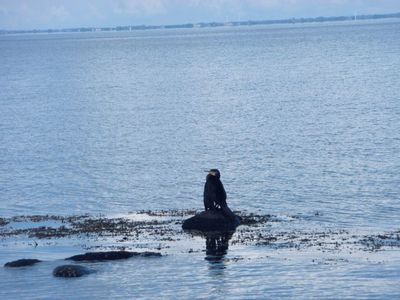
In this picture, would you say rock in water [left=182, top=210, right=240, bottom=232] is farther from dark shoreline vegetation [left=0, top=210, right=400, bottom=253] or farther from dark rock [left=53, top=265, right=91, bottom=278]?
dark rock [left=53, top=265, right=91, bottom=278]

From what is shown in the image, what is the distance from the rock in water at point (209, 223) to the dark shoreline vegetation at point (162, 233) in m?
0.37

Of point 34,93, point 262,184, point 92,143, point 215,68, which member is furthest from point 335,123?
point 215,68

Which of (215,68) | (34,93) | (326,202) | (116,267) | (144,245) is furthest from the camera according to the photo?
(215,68)

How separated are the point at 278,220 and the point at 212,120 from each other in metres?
49.5

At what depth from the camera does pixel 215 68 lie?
18788 cm

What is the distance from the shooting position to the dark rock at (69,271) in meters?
34.0

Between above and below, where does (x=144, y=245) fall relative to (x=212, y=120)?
below

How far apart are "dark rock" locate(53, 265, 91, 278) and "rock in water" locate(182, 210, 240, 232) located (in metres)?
8.73

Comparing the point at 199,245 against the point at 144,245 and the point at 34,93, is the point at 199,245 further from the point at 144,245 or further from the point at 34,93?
the point at 34,93

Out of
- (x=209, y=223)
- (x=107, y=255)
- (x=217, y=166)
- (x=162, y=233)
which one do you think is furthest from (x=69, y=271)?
(x=217, y=166)

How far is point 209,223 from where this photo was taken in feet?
139

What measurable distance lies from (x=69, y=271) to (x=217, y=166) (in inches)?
1209

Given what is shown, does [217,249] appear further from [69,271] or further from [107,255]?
[69,271]

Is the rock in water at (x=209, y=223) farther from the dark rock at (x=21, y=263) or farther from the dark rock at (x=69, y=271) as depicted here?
the dark rock at (x=69, y=271)
